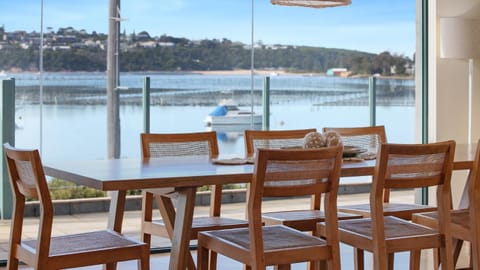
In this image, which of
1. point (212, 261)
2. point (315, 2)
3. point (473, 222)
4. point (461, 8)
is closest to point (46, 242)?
point (212, 261)

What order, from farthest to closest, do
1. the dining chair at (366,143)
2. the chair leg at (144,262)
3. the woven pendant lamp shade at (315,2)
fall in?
the dining chair at (366,143) < the woven pendant lamp shade at (315,2) < the chair leg at (144,262)

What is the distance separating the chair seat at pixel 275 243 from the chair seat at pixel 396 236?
27 cm

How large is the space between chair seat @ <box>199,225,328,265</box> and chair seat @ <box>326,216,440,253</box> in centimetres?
27

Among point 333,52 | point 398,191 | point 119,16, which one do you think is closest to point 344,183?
point 398,191

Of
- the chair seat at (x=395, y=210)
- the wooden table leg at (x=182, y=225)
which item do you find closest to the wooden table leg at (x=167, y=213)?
the wooden table leg at (x=182, y=225)

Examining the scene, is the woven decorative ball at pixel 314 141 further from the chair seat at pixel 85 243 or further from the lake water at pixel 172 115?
the chair seat at pixel 85 243

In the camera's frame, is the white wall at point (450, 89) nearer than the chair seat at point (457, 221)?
No

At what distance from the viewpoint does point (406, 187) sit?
4094 millimetres

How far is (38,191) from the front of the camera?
3.60 metres

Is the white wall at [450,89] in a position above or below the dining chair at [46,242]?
above

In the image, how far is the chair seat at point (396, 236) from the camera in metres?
4.05

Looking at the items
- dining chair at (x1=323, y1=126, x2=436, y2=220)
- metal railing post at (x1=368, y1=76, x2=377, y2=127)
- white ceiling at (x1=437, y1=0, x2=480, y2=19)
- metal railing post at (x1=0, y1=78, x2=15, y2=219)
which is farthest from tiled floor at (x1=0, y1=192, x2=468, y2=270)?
white ceiling at (x1=437, y1=0, x2=480, y2=19)

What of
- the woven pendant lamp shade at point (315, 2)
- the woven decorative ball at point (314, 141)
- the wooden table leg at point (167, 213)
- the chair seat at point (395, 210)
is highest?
the woven pendant lamp shade at point (315, 2)

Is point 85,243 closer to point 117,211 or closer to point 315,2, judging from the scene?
point 117,211
